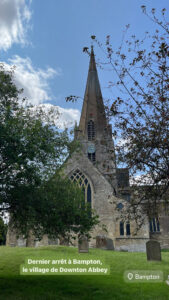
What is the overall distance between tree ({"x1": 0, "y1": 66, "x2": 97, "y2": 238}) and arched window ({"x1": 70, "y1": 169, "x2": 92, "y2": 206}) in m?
16.1

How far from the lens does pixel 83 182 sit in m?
27.2

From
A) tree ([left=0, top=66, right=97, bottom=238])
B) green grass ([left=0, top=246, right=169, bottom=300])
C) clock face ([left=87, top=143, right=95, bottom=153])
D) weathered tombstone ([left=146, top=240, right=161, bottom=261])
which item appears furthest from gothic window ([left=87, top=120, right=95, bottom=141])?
green grass ([left=0, top=246, right=169, bottom=300])

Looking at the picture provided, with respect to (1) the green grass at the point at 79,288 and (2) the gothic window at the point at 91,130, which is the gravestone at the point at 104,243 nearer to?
(1) the green grass at the point at 79,288

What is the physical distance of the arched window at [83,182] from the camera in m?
26.5

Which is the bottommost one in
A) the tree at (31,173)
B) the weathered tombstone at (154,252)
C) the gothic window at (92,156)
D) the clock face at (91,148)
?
the weathered tombstone at (154,252)

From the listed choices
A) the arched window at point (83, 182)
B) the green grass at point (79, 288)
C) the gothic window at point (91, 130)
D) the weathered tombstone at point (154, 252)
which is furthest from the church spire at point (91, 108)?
the green grass at point (79, 288)

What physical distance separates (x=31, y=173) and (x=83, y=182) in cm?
1879

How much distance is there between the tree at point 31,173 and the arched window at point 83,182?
16.1 metres

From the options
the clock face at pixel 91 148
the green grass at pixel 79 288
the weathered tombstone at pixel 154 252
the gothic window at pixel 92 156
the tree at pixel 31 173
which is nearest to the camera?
the green grass at pixel 79 288

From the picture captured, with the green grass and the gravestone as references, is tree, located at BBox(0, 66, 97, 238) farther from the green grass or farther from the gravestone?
the gravestone

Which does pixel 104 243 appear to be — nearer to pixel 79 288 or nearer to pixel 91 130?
pixel 79 288

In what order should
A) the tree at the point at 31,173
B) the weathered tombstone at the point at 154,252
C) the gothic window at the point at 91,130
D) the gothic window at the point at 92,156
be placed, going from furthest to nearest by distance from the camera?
the gothic window at the point at 91,130 < the gothic window at the point at 92,156 < the weathered tombstone at the point at 154,252 < the tree at the point at 31,173

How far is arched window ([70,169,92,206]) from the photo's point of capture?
87.1 feet

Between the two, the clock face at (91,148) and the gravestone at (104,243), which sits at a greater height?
the clock face at (91,148)
